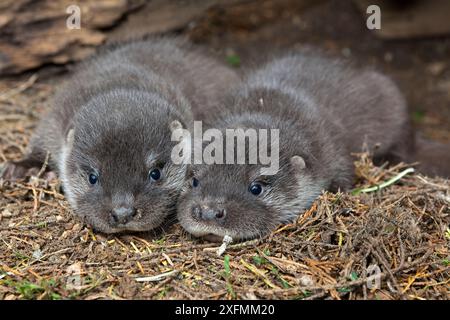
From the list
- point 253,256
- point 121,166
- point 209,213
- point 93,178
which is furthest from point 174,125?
point 253,256

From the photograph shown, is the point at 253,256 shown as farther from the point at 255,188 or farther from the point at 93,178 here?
the point at 93,178

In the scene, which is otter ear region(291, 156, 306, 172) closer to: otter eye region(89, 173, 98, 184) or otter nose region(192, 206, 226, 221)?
otter nose region(192, 206, 226, 221)

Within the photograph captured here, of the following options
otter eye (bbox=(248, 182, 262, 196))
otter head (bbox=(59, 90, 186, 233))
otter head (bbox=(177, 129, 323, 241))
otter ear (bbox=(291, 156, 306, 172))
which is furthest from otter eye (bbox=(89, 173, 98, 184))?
otter ear (bbox=(291, 156, 306, 172))

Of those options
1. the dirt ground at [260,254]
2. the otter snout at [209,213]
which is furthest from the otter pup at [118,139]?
the otter snout at [209,213]

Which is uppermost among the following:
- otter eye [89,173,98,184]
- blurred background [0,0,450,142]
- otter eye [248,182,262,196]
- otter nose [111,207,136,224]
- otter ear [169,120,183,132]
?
blurred background [0,0,450,142]
